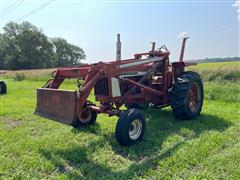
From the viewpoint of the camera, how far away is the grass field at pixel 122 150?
12.4ft

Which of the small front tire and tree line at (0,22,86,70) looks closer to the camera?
the small front tire

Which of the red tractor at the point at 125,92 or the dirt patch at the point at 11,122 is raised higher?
the red tractor at the point at 125,92

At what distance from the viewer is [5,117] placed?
7.61 m

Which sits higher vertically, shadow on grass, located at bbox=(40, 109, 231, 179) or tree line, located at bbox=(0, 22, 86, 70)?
tree line, located at bbox=(0, 22, 86, 70)

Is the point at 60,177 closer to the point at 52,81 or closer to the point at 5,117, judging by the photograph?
the point at 52,81

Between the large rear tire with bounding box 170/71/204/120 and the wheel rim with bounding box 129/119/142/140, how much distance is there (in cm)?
166

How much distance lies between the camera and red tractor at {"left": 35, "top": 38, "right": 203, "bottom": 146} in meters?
4.67

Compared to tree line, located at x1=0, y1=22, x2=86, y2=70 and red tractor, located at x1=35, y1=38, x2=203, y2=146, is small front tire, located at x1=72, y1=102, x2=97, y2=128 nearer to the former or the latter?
red tractor, located at x1=35, y1=38, x2=203, y2=146

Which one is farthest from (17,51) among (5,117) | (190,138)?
(190,138)

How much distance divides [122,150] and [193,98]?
3.04m

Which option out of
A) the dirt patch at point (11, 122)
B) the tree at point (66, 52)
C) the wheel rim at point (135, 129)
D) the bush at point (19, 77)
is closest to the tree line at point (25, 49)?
the tree at point (66, 52)

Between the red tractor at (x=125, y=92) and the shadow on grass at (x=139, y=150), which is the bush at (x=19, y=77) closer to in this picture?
the red tractor at (x=125, y=92)

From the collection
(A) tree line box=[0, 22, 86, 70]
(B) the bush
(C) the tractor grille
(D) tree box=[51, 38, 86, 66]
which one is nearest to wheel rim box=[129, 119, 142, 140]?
(C) the tractor grille

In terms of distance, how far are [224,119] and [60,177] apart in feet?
14.6
